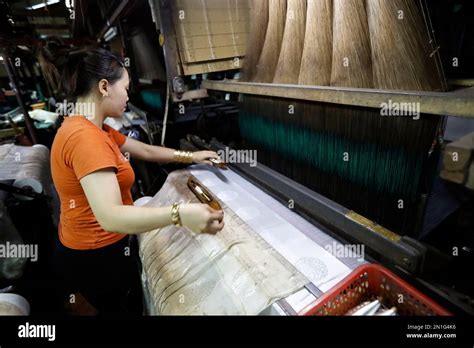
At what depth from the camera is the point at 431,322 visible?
78 centimetres

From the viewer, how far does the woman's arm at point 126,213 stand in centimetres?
96

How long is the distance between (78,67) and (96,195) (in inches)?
23.5

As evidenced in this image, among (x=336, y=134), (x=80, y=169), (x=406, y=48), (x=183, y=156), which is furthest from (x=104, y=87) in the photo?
(x=406, y=48)

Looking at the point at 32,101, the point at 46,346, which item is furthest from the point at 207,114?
the point at 32,101

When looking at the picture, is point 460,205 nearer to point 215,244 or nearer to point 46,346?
point 215,244

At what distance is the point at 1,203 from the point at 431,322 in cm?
276

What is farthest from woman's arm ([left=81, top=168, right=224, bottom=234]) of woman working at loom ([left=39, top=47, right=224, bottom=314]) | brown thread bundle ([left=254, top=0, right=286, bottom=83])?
brown thread bundle ([left=254, top=0, right=286, bottom=83])

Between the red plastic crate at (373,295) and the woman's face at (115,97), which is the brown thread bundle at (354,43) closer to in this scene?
the red plastic crate at (373,295)

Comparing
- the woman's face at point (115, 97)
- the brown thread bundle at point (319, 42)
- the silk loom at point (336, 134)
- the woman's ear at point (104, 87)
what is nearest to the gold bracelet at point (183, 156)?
the silk loom at point (336, 134)

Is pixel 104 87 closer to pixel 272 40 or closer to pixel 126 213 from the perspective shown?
pixel 126 213

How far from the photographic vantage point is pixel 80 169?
1005 mm

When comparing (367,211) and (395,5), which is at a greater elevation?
(395,5)

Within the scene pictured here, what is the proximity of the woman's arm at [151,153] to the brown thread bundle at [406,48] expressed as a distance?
1.22 m

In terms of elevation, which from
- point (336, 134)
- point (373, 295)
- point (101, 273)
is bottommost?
point (101, 273)
